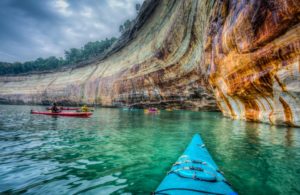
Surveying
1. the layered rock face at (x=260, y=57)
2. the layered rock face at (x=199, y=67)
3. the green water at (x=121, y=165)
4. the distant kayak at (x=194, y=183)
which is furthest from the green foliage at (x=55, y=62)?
the distant kayak at (x=194, y=183)

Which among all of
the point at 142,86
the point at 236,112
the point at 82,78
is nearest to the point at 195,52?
the point at 236,112

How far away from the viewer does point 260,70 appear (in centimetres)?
992

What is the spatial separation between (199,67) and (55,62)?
206 ft

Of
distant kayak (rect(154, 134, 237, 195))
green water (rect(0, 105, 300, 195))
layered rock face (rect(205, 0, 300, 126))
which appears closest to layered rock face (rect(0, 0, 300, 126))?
layered rock face (rect(205, 0, 300, 126))

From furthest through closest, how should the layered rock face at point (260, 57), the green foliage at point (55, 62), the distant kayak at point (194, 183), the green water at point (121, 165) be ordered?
the green foliage at point (55, 62)
the layered rock face at point (260, 57)
the green water at point (121, 165)
the distant kayak at point (194, 183)

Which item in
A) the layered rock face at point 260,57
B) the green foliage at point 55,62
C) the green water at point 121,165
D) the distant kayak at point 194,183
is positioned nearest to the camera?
the distant kayak at point 194,183

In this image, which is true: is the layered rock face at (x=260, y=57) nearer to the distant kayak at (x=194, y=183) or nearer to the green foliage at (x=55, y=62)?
the distant kayak at (x=194, y=183)

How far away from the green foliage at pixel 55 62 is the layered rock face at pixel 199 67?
5861 mm

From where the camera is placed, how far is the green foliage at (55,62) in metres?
59.6

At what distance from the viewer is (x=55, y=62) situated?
221ft

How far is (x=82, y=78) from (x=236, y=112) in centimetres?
4191

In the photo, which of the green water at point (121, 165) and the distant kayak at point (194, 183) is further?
the green water at point (121, 165)

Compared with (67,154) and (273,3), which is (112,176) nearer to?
(67,154)

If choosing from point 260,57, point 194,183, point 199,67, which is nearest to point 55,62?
point 199,67
